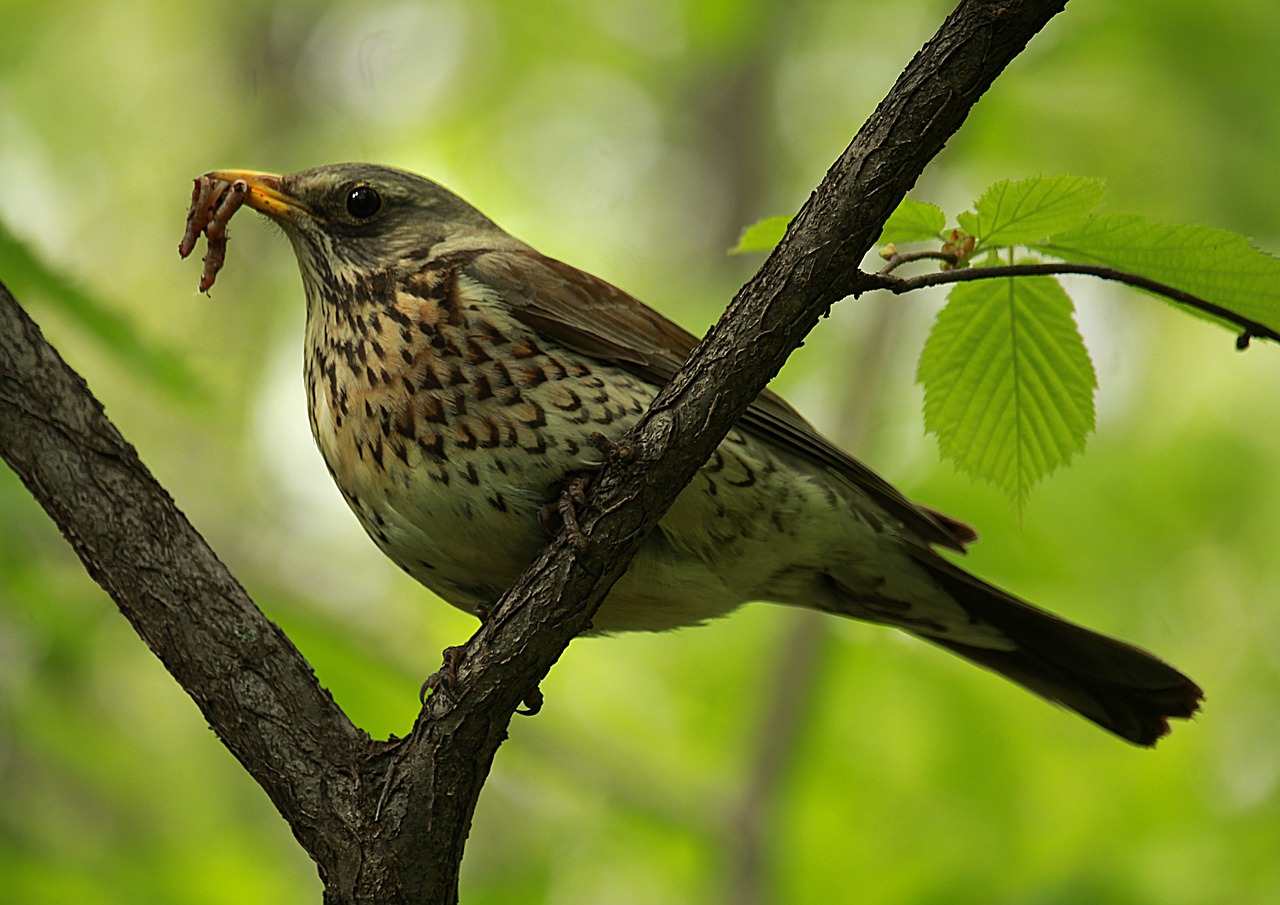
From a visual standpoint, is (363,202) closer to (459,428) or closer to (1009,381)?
(459,428)

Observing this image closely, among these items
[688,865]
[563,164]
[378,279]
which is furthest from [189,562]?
[563,164]

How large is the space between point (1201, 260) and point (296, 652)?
5.64 ft

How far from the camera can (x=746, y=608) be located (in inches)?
235

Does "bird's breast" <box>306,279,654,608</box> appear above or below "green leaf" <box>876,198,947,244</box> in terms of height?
below

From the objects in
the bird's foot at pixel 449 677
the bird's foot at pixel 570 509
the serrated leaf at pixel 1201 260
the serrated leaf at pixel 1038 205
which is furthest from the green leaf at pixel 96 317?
the serrated leaf at pixel 1201 260

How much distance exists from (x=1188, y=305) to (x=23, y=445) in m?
2.03

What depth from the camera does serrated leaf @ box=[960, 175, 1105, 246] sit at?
2119mm

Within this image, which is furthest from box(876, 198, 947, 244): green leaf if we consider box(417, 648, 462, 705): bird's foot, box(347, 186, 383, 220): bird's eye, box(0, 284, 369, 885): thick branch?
box(347, 186, 383, 220): bird's eye

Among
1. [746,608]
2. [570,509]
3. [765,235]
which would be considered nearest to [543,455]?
[570,509]

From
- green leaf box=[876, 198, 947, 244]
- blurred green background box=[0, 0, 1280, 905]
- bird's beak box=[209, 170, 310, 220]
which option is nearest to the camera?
green leaf box=[876, 198, 947, 244]

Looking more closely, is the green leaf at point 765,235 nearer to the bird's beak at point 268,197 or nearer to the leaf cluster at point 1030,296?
the leaf cluster at point 1030,296

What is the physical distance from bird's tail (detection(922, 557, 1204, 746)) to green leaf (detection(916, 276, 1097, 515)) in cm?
94

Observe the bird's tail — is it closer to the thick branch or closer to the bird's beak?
the thick branch

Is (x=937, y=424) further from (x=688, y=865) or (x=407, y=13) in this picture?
(x=407, y=13)
